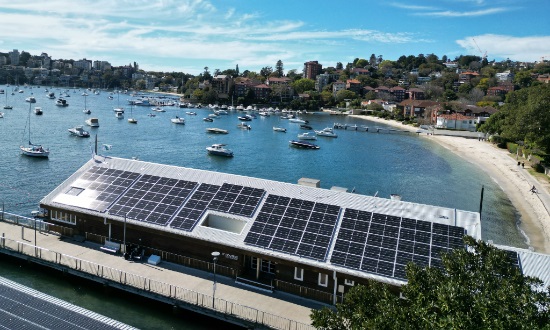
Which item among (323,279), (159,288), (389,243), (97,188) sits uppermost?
(97,188)

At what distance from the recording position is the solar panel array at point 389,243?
23797mm

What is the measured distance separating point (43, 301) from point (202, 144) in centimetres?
8133

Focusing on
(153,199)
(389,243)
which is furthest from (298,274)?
(153,199)

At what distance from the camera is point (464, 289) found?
13.3m

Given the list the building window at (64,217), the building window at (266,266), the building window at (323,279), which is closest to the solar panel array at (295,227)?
the building window at (323,279)

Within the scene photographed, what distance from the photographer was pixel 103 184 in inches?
1271

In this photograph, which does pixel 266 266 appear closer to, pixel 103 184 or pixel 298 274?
pixel 298 274

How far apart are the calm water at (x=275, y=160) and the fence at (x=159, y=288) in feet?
54.5

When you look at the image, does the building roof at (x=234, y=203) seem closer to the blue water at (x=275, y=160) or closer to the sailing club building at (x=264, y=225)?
the sailing club building at (x=264, y=225)

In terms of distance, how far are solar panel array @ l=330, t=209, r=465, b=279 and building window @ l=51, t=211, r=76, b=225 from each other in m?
18.0

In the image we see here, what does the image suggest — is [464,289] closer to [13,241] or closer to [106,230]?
[106,230]

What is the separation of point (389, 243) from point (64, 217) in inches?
852

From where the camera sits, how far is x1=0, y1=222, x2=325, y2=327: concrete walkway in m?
23.7

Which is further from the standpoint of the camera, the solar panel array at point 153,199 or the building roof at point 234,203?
the solar panel array at point 153,199
